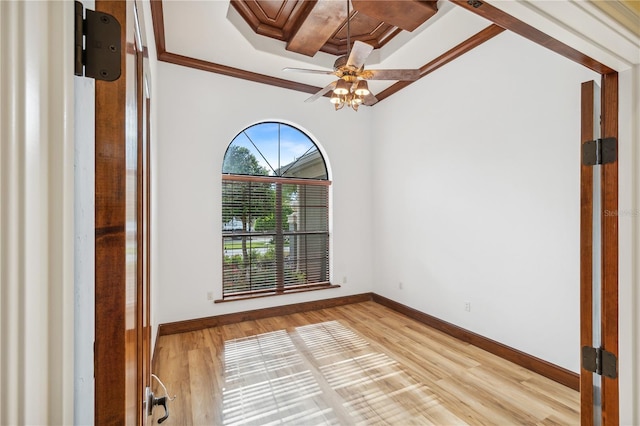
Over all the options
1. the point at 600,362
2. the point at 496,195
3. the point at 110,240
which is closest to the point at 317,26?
the point at 496,195

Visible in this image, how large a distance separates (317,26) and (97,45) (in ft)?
9.24

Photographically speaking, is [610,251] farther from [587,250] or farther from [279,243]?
[279,243]

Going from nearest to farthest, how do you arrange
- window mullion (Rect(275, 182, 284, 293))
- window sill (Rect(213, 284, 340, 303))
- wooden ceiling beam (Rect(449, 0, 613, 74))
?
wooden ceiling beam (Rect(449, 0, 613, 74)) < window sill (Rect(213, 284, 340, 303)) < window mullion (Rect(275, 182, 284, 293))

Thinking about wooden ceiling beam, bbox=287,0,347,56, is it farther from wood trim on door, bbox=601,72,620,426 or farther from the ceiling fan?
wood trim on door, bbox=601,72,620,426

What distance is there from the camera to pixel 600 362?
108cm

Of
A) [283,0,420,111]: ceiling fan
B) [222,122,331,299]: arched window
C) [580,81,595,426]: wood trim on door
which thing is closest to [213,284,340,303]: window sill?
[222,122,331,299]: arched window

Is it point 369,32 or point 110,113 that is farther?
point 369,32

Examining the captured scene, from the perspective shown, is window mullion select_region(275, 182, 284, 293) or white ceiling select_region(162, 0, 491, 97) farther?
window mullion select_region(275, 182, 284, 293)

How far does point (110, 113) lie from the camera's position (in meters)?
0.51

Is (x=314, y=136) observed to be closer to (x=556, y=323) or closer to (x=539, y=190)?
(x=539, y=190)

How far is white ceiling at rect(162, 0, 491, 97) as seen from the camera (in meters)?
2.62

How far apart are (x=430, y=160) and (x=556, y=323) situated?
200cm

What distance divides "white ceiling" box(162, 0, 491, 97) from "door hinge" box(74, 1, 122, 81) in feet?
8.13

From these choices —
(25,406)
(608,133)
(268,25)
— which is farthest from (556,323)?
(268,25)
